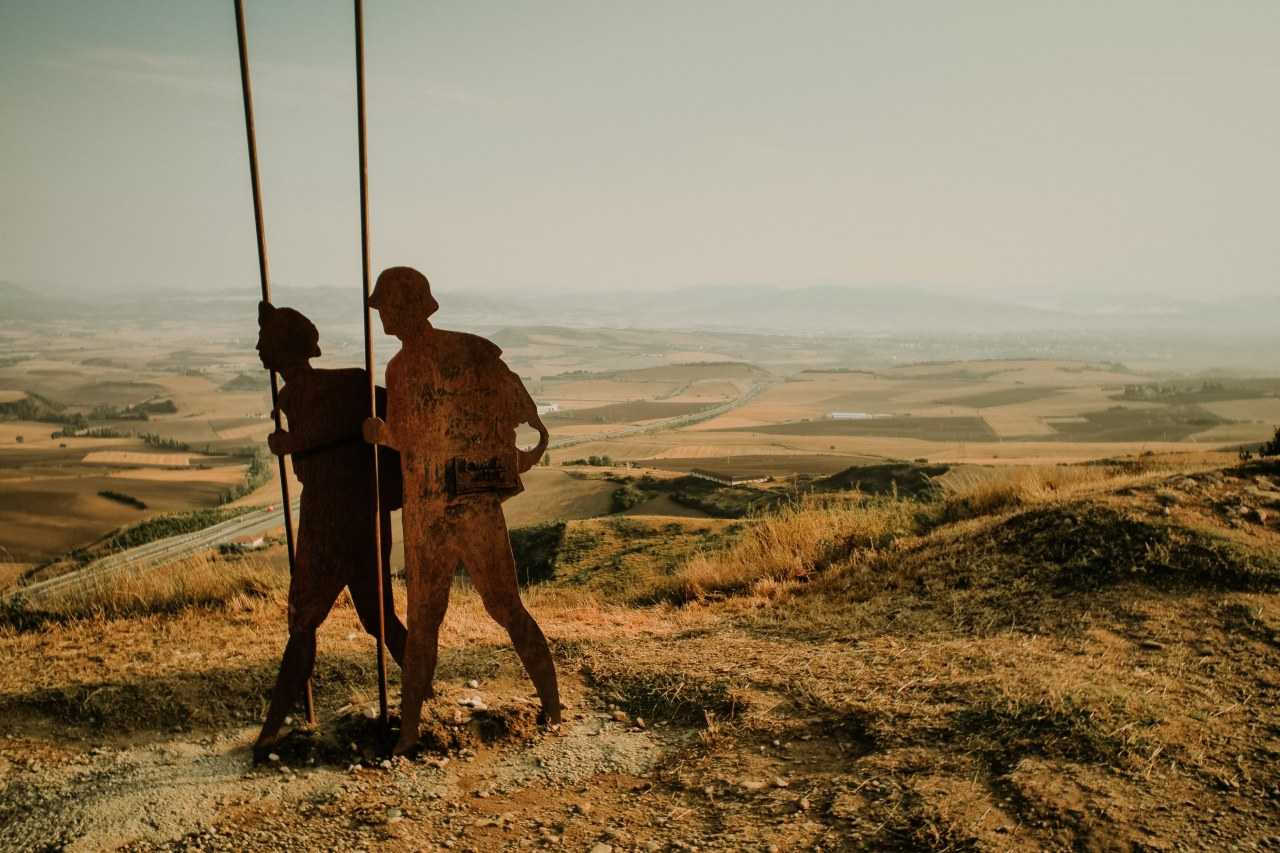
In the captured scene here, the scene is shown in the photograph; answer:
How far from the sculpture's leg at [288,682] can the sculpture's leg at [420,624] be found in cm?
58

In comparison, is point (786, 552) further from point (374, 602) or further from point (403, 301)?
point (403, 301)

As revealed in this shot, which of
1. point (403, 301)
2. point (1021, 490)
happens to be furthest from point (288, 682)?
point (1021, 490)

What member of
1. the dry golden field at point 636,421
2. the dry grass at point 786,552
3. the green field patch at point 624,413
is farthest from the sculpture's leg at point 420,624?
the green field patch at point 624,413

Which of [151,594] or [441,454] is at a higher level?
[441,454]

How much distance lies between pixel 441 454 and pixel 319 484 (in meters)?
0.70

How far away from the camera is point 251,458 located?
52312 mm

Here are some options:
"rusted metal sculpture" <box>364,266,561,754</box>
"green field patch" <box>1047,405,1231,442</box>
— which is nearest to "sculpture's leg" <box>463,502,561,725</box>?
"rusted metal sculpture" <box>364,266,561,754</box>

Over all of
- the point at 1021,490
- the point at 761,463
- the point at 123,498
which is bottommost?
the point at 123,498

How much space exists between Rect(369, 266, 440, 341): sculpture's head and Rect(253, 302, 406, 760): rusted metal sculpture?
0.36m

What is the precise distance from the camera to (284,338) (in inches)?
178

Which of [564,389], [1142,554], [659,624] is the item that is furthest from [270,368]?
[564,389]

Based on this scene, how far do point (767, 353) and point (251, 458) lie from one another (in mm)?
121714

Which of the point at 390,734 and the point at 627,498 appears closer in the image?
the point at 390,734

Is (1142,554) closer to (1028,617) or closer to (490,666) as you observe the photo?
(1028,617)
